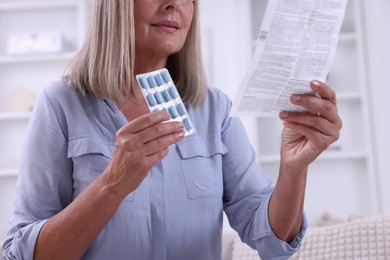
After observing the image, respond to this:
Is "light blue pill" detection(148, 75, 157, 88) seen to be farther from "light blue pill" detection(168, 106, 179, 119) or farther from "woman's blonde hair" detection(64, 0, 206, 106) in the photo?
"woman's blonde hair" detection(64, 0, 206, 106)

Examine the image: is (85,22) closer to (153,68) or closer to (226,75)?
(226,75)

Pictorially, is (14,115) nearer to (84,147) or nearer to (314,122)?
(84,147)

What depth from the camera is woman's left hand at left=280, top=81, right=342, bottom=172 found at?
96 centimetres

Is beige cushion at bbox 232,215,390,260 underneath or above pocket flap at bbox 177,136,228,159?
underneath

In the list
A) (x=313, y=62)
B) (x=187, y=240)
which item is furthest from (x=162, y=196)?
(x=313, y=62)

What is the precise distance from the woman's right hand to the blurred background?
2716 mm

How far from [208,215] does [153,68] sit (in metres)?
0.32

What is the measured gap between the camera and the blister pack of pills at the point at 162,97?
3.23ft

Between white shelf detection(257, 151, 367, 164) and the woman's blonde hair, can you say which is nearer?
the woman's blonde hair

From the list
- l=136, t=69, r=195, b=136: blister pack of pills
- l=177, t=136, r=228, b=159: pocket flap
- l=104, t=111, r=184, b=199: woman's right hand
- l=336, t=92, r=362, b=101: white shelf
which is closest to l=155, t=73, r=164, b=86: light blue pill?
l=136, t=69, r=195, b=136: blister pack of pills

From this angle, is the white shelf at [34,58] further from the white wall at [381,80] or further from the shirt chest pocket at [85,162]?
the shirt chest pocket at [85,162]

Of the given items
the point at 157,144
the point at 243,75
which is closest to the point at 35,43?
the point at 243,75

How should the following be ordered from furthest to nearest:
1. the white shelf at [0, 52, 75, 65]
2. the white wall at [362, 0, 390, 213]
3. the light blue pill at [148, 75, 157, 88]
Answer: the white shelf at [0, 52, 75, 65] → the white wall at [362, 0, 390, 213] → the light blue pill at [148, 75, 157, 88]

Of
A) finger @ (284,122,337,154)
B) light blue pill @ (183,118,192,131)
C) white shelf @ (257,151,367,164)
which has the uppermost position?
light blue pill @ (183,118,192,131)
